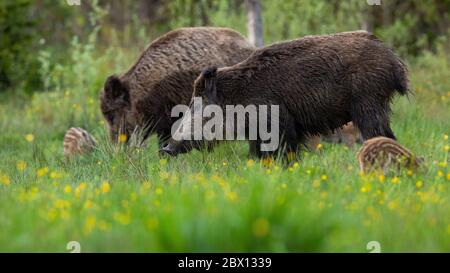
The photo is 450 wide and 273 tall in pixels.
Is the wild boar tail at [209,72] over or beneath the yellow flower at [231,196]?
over

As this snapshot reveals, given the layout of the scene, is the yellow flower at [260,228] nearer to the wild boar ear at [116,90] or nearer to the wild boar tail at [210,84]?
the wild boar tail at [210,84]

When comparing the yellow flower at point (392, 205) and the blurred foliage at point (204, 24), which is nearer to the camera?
the yellow flower at point (392, 205)

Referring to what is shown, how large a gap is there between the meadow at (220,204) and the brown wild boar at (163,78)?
2.99 ft

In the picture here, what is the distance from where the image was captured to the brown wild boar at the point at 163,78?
9430 millimetres

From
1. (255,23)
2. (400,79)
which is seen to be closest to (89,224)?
(400,79)

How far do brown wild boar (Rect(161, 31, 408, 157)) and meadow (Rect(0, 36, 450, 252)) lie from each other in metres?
0.34

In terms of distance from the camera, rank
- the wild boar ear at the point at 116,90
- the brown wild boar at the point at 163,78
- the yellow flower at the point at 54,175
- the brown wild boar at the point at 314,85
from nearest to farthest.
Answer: the yellow flower at the point at 54,175 < the brown wild boar at the point at 314,85 < the brown wild boar at the point at 163,78 < the wild boar ear at the point at 116,90

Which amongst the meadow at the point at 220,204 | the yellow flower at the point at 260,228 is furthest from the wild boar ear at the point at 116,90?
the yellow flower at the point at 260,228

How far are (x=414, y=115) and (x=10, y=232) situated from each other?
23.4 ft

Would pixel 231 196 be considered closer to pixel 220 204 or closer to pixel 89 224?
pixel 220 204

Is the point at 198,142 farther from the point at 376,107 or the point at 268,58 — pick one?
the point at 376,107

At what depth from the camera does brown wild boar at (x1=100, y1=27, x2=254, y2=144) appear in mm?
9430

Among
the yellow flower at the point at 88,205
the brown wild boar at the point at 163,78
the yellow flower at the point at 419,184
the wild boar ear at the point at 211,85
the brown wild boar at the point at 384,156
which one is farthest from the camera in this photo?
the brown wild boar at the point at 163,78

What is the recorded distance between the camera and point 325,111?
25.9 ft
